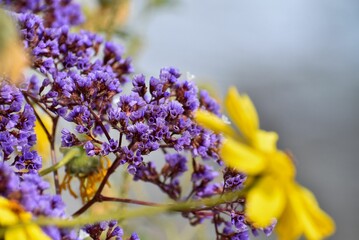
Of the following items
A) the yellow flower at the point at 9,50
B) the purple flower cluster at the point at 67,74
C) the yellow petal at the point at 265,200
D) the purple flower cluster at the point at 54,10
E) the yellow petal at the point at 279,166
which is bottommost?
the yellow petal at the point at 265,200

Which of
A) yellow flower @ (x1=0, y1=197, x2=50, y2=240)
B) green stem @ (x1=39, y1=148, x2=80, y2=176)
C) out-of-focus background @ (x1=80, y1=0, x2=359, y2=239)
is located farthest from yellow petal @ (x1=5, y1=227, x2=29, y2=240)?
out-of-focus background @ (x1=80, y1=0, x2=359, y2=239)

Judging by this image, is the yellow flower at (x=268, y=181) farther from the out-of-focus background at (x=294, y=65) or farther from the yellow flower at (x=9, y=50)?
the out-of-focus background at (x=294, y=65)

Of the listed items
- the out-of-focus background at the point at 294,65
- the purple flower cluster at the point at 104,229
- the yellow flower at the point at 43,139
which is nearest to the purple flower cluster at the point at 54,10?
the yellow flower at the point at 43,139

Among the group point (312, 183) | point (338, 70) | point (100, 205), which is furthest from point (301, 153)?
point (100, 205)

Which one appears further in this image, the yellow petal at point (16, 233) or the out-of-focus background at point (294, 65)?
the out-of-focus background at point (294, 65)

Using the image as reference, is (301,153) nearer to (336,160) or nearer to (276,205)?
(336,160)

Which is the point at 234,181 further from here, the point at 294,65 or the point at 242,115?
the point at 294,65

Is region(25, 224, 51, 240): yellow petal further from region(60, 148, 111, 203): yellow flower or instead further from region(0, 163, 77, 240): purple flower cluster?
region(60, 148, 111, 203): yellow flower
